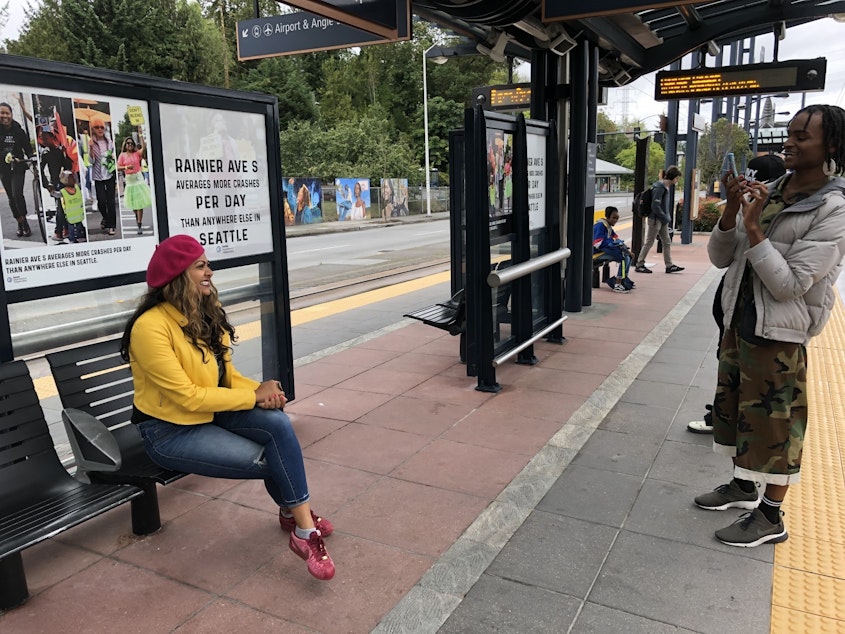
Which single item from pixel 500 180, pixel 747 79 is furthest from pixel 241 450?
pixel 747 79

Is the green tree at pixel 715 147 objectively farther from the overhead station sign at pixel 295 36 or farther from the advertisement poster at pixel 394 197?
the overhead station sign at pixel 295 36

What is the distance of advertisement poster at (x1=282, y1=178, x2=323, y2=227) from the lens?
29.5m

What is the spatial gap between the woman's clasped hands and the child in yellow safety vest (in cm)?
122

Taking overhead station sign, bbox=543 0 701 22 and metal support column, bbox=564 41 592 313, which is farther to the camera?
metal support column, bbox=564 41 592 313

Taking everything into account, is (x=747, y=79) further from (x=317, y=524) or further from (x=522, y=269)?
(x=317, y=524)

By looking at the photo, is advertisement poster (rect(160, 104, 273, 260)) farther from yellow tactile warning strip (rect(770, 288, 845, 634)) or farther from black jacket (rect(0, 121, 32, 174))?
yellow tactile warning strip (rect(770, 288, 845, 634))

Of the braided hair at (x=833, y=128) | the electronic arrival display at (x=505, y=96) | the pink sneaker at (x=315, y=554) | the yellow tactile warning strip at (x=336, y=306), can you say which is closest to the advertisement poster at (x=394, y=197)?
the yellow tactile warning strip at (x=336, y=306)

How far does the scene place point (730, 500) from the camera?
3398mm

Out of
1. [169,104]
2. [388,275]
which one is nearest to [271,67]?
[388,275]

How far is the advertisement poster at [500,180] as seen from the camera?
5.21 metres

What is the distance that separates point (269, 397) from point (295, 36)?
4.51m

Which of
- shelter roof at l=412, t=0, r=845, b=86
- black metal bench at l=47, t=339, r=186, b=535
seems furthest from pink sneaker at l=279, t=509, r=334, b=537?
Answer: shelter roof at l=412, t=0, r=845, b=86

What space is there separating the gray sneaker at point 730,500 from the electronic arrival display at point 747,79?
7264 millimetres

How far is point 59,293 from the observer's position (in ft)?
10.5
